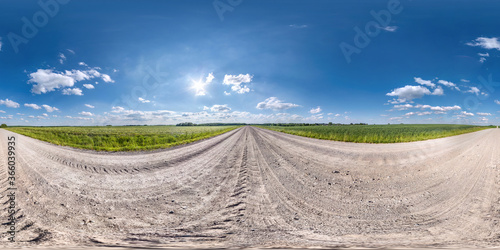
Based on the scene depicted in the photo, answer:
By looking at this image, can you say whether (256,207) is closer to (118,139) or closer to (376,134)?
(118,139)

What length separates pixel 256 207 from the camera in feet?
17.0

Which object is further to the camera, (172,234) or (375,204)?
(375,204)

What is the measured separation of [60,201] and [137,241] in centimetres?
337

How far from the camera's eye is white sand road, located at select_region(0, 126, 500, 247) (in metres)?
3.95

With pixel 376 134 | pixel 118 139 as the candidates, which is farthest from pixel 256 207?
pixel 376 134

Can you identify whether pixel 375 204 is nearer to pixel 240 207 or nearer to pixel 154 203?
pixel 240 207

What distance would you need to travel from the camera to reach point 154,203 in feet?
18.2

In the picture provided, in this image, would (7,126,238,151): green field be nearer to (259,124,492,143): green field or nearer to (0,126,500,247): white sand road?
(0,126,500,247): white sand road

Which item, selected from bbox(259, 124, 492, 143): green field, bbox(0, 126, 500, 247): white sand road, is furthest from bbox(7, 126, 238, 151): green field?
bbox(259, 124, 492, 143): green field

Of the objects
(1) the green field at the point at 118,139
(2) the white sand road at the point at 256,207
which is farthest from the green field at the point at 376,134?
(1) the green field at the point at 118,139

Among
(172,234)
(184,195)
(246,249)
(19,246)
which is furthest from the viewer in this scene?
(184,195)

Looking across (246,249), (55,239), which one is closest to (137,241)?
(55,239)

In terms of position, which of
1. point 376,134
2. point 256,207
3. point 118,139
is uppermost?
point 376,134

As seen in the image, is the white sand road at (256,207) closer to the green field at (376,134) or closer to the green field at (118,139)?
the green field at (118,139)
